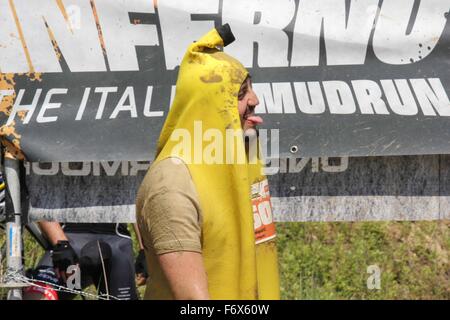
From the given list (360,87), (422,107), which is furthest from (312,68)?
(422,107)

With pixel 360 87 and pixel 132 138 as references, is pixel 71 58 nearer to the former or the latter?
pixel 132 138

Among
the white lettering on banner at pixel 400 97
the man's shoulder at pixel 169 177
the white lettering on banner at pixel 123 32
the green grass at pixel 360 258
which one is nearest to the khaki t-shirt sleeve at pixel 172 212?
the man's shoulder at pixel 169 177

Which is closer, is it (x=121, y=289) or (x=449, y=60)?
(x=449, y=60)

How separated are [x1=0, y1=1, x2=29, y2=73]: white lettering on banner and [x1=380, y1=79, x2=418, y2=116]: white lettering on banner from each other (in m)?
1.84

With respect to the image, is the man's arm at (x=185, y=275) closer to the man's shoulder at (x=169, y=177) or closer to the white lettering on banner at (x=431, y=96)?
the man's shoulder at (x=169, y=177)

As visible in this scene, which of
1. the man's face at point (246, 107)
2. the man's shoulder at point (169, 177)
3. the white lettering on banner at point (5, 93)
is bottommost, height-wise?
the man's shoulder at point (169, 177)

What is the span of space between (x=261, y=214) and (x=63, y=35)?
1.69 m

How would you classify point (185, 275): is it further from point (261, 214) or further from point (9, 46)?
point (9, 46)

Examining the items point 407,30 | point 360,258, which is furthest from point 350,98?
point 360,258

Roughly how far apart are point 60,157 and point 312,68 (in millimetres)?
1365

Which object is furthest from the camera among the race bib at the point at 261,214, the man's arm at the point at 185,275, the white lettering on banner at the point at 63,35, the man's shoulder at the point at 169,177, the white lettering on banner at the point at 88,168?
the white lettering on banner at the point at 88,168

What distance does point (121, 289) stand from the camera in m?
6.00

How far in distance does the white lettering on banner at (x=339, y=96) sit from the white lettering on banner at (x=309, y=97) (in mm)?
40

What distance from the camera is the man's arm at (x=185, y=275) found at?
3.21 meters
